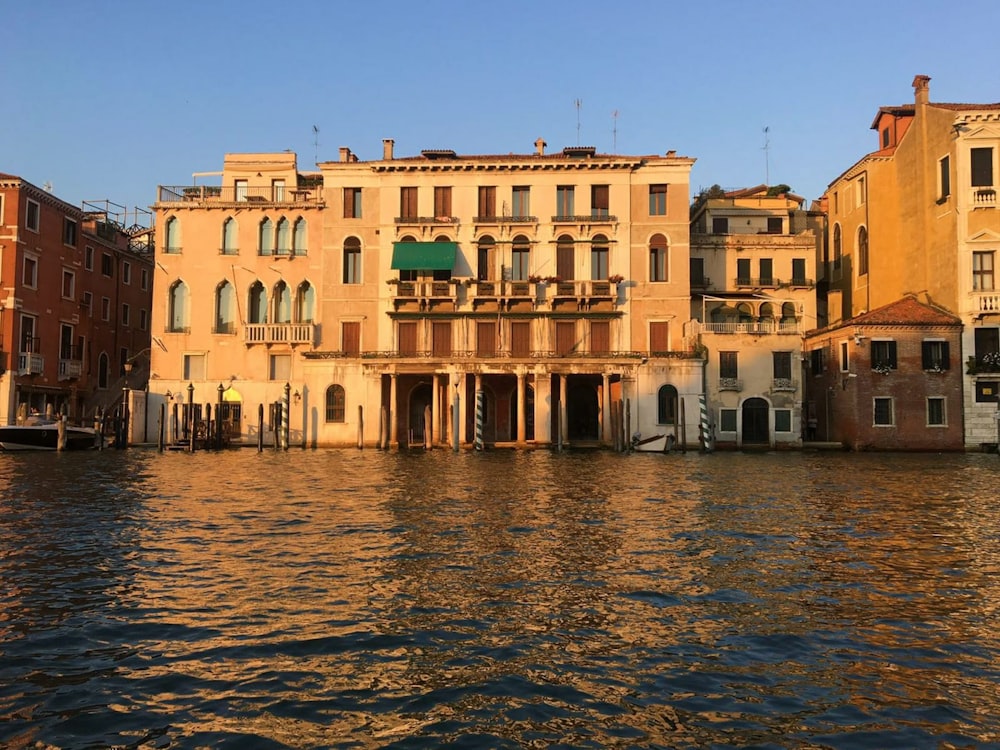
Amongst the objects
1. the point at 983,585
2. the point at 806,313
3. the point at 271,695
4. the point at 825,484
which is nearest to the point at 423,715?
the point at 271,695

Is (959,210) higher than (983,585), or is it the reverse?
(959,210)

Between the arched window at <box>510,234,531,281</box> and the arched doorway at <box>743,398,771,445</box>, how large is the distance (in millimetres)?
13381

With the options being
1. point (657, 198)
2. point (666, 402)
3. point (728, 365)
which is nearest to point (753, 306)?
point (728, 365)

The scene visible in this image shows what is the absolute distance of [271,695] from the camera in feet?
19.5

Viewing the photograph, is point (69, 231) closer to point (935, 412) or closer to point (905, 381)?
point (905, 381)

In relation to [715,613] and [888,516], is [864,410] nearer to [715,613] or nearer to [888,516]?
[888,516]

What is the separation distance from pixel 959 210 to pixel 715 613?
120ft

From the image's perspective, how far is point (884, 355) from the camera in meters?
38.2

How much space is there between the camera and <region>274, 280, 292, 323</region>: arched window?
4422 centimetres

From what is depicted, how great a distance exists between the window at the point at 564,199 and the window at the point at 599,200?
1.07 m

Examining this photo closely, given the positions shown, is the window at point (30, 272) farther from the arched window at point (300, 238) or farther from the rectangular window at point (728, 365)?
the rectangular window at point (728, 365)

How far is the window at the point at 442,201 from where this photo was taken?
43.4m

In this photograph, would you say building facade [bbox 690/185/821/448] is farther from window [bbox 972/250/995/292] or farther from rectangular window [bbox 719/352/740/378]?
window [bbox 972/250/995/292]

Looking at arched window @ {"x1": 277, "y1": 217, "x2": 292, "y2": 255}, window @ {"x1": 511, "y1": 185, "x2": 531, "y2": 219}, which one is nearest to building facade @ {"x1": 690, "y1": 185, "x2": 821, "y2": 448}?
window @ {"x1": 511, "y1": 185, "x2": 531, "y2": 219}
